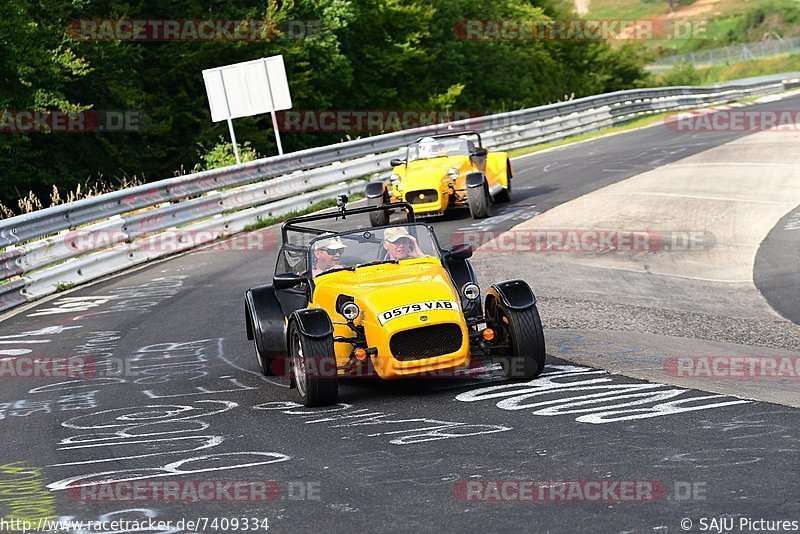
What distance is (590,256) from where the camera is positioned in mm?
17719

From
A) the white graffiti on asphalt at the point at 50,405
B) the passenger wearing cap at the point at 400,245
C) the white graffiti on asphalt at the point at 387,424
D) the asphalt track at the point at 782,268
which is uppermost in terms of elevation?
the passenger wearing cap at the point at 400,245

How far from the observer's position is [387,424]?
8633mm

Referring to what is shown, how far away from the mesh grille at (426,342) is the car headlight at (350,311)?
502 millimetres

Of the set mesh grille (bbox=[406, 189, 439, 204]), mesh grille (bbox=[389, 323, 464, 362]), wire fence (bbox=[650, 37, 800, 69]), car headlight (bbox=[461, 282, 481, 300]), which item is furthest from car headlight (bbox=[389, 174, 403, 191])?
wire fence (bbox=[650, 37, 800, 69])

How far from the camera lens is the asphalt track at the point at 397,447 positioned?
6172 millimetres

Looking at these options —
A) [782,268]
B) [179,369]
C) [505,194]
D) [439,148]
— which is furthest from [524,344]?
[505,194]

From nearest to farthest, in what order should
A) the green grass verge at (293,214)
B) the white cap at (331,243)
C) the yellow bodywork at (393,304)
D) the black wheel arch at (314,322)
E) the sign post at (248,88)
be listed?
the yellow bodywork at (393,304), the black wheel arch at (314,322), the white cap at (331,243), the green grass verge at (293,214), the sign post at (248,88)

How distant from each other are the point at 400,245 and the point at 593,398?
105 inches

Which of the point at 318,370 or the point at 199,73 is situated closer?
the point at 318,370

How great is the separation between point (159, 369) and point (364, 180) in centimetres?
1645

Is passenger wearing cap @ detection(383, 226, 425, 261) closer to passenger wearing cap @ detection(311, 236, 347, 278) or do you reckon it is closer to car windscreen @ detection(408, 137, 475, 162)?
passenger wearing cap @ detection(311, 236, 347, 278)

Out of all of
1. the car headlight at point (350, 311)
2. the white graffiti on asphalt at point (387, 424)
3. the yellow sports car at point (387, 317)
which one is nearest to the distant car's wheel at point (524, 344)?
the yellow sports car at point (387, 317)

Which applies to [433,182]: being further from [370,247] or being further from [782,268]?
[370,247]

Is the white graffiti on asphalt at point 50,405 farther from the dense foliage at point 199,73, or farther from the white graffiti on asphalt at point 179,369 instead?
the dense foliage at point 199,73
